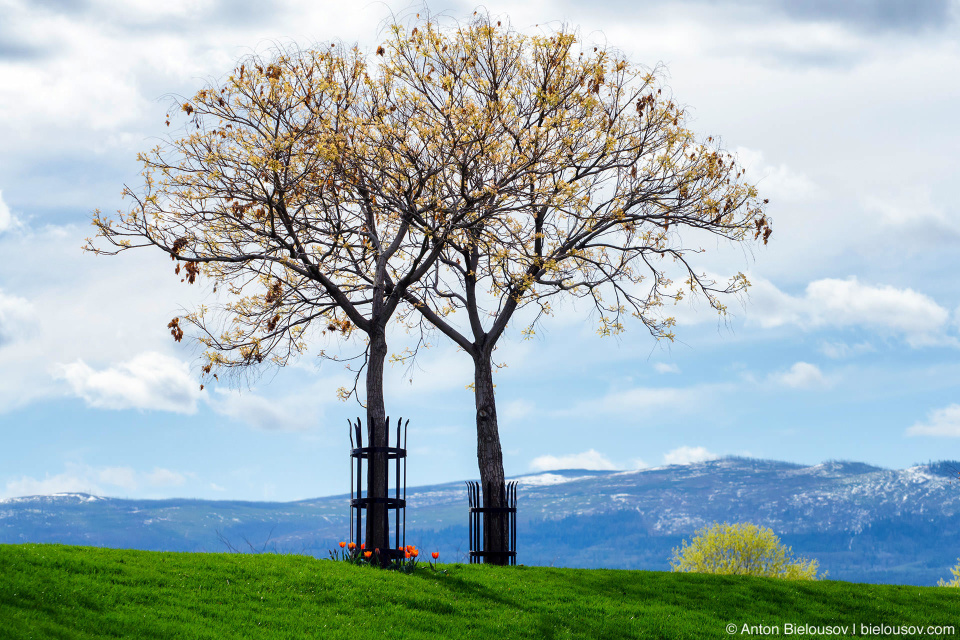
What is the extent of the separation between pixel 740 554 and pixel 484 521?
26328 millimetres

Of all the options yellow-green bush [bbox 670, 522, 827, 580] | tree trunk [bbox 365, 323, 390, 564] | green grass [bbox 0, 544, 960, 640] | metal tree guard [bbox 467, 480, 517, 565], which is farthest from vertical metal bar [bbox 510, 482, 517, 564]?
yellow-green bush [bbox 670, 522, 827, 580]

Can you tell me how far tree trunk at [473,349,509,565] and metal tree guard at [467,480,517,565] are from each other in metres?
0.07

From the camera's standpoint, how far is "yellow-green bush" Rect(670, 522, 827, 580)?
40.1m

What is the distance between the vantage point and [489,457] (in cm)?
2009

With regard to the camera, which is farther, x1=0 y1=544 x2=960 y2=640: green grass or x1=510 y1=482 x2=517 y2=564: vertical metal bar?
x1=510 y1=482 x2=517 y2=564: vertical metal bar

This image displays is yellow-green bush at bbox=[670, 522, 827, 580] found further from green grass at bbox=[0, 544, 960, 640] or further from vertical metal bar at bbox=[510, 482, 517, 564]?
green grass at bbox=[0, 544, 960, 640]

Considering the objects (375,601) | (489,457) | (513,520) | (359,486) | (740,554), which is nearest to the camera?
(375,601)

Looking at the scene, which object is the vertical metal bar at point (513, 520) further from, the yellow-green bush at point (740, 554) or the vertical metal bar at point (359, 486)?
the yellow-green bush at point (740, 554)

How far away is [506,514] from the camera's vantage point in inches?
760

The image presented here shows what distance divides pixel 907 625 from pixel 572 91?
1375 centimetres

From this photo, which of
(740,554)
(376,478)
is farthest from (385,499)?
(740,554)

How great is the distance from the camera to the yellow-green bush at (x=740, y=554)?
40.1 m

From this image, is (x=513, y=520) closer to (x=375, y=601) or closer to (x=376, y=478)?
(x=376, y=478)

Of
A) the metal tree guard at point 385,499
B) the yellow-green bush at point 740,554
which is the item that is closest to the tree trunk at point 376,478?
the metal tree guard at point 385,499
